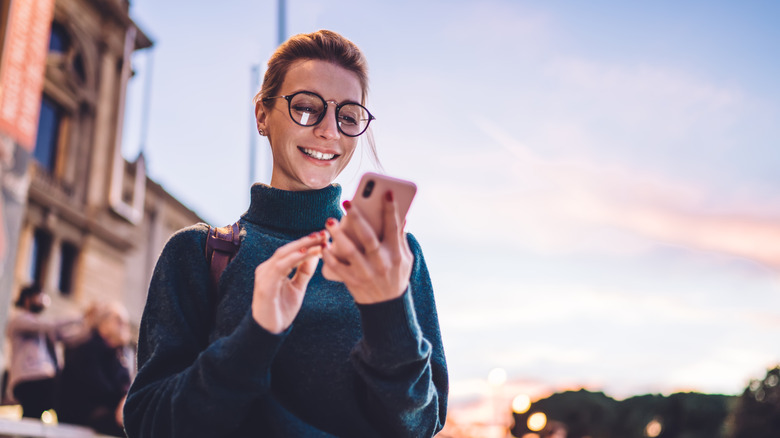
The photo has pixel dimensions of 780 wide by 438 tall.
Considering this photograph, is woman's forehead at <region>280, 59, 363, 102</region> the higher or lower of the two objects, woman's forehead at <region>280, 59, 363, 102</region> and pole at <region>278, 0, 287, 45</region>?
the lower

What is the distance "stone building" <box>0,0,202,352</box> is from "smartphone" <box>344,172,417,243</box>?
2092 cm

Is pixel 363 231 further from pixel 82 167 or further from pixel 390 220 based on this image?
pixel 82 167

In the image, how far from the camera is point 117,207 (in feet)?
71.7

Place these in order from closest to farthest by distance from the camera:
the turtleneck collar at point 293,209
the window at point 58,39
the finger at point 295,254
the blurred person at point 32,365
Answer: the finger at point 295,254, the turtleneck collar at point 293,209, the blurred person at point 32,365, the window at point 58,39

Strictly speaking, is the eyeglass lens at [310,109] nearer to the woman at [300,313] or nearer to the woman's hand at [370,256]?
the woman at [300,313]

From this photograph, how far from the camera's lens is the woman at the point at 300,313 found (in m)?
1.57

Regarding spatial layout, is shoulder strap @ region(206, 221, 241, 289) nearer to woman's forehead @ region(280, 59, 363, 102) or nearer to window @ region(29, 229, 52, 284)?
woman's forehead @ region(280, 59, 363, 102)

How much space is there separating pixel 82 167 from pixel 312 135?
23864 millimetres

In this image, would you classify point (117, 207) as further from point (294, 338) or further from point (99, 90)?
point (294, 338)

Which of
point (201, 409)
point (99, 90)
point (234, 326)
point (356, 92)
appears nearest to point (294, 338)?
point (234, 326)

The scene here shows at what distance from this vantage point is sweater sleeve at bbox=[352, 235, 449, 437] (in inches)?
62.2

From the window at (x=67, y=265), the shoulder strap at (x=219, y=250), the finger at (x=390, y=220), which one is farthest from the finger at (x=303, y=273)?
the window at (x=67, y=265)

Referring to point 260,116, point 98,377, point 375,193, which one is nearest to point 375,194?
point 375,193

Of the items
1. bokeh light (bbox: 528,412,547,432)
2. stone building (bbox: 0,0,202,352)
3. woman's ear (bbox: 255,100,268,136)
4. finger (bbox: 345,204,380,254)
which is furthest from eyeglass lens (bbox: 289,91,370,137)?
stone building (bbox: 0,0,202,352)
